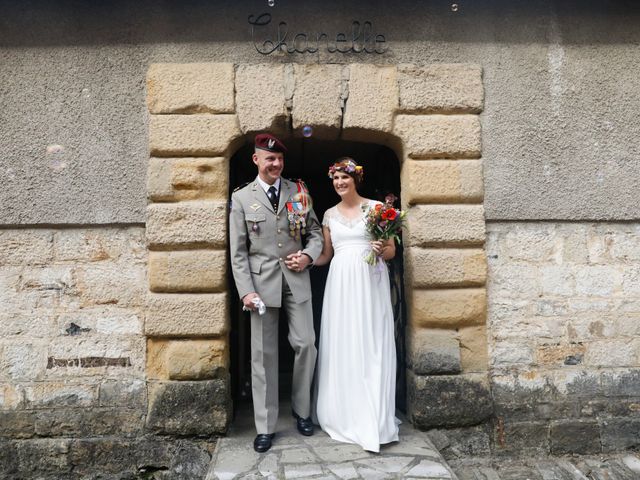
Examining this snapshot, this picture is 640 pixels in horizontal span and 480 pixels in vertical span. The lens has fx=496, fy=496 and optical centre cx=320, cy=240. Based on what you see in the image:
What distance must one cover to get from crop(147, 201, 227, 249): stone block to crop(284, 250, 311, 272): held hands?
50 cm

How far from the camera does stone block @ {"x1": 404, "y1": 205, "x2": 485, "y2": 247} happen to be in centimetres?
371

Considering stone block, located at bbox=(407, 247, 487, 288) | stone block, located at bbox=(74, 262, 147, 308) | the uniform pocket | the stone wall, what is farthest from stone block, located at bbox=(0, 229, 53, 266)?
the stone wall

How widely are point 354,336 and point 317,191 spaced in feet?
8.11

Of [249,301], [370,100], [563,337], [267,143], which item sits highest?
[370,100]

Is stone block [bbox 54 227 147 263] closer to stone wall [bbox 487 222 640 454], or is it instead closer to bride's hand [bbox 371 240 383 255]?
bride's hand [bbox 371 240 383 255]

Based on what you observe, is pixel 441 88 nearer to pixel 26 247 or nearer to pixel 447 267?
pixel 447 267

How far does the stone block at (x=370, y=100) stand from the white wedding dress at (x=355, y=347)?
0.62m

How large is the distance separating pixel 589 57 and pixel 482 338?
2374mm

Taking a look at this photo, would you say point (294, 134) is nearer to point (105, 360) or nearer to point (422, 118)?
point (422, 118)

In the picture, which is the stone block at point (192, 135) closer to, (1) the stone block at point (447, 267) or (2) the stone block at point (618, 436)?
(1) the stone block at point (447, 267)

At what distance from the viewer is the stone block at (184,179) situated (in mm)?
3629

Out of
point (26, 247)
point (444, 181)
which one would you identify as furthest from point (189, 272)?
A: point (444, 181)

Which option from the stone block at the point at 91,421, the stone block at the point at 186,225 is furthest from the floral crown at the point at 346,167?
the stone block at the point at 91,421

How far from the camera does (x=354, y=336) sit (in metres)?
3.51
